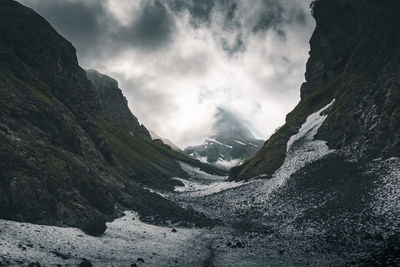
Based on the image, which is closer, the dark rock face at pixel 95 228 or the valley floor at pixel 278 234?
the valley floor at pixel 278 234

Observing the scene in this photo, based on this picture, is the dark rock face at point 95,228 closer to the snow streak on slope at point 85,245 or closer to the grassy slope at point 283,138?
the snow streak on slope at point 85,245

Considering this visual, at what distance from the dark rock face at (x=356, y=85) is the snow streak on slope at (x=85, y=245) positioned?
33.5m

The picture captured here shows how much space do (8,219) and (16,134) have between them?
15.1 metres

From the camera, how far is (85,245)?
960 inches

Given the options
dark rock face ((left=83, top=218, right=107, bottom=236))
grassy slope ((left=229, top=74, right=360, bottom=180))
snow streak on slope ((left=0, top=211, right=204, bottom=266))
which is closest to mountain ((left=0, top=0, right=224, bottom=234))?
dark rock face ((left=83, top=218, right=107, bottom=236))

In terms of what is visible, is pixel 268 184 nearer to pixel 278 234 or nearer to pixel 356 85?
pixel 278 234

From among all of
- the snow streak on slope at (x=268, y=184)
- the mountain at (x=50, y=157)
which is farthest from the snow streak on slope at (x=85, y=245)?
the snow streak on slope at (x=268, y=184)

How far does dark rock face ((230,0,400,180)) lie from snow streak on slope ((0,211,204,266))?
110ft

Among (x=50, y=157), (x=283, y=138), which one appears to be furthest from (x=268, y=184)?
(x=50, y=157)

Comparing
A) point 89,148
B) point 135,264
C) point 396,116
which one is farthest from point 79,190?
point 396,116

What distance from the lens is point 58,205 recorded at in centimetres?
2995

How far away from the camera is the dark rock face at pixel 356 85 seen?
4712 cm

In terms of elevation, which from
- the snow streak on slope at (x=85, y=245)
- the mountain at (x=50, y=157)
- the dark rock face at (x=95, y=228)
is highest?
the mountain at (x=50, y=157)

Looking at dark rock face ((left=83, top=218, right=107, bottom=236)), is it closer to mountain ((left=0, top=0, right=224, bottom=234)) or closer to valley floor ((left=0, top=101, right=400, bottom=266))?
mountain ((left=0, top=0, right=224, bottom=234))
